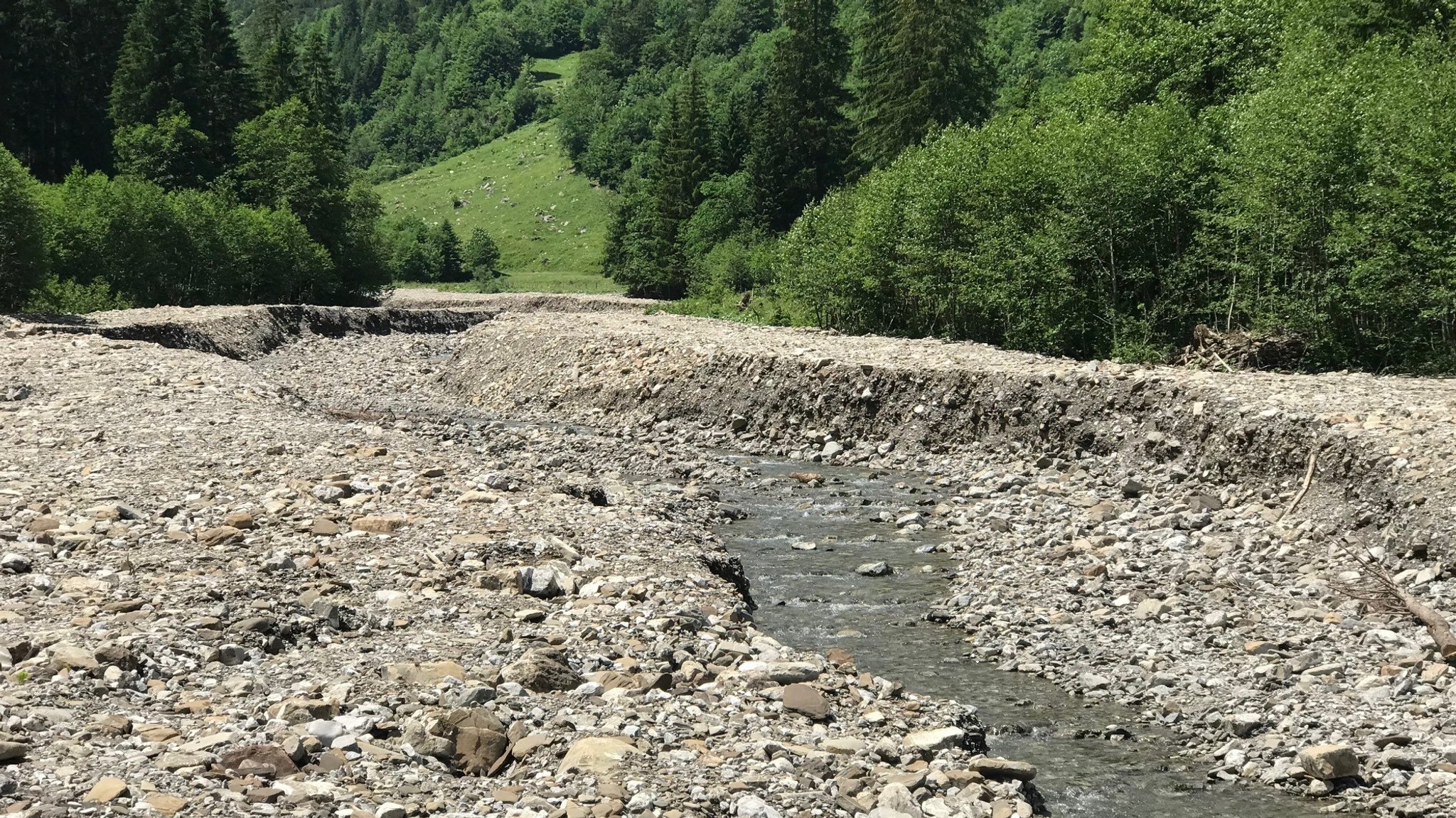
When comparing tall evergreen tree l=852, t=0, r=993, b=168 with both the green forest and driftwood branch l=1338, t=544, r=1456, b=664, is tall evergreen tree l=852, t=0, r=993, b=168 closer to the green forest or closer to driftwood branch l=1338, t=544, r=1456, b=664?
the green forest

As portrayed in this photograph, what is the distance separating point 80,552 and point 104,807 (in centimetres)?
585

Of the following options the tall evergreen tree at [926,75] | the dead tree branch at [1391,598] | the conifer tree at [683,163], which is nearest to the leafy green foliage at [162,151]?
the conifer tree at [683,163]

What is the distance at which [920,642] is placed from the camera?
12.7 meters

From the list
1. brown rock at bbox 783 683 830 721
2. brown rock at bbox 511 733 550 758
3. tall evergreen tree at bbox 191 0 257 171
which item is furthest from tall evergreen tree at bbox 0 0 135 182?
brown rock at bbox 783 683 830 721

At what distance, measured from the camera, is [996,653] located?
12258mm

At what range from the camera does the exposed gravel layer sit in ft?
23.0

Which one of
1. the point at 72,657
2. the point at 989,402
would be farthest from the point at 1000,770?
the point at 989,402

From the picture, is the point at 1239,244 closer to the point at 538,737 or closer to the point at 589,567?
the point at 589,567

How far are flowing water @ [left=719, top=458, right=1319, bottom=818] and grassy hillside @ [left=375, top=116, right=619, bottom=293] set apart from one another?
248 ft

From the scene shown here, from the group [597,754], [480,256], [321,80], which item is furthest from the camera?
[480,256]

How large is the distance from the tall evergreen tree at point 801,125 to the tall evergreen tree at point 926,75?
11.0 meters

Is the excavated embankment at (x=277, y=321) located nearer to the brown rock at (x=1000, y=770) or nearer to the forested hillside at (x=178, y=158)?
the forested hillside at (x=178, y=158)

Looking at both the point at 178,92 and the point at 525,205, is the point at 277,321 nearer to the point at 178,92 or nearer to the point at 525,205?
the point at 178,92

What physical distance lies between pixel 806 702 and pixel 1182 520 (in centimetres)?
933
